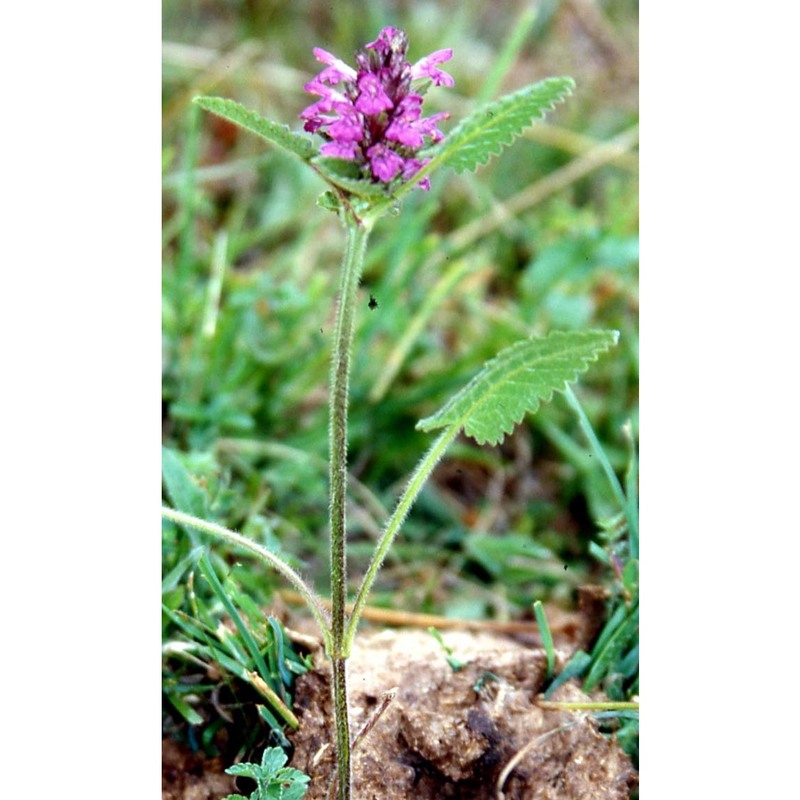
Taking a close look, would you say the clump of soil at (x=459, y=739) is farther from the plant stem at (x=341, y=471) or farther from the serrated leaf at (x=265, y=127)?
the serrated leaf at (x=265, y=127)

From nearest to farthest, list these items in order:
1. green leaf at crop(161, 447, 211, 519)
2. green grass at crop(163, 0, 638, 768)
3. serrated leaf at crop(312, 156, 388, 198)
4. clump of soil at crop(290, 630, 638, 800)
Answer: serrated leaf at crop(312, 156, 388, 198) < clump of soil at crop(290, 630, 638, 800) < green leaf at crop(161, 447, 211, 519) < green grass at crop(163, 0, 638, 768)

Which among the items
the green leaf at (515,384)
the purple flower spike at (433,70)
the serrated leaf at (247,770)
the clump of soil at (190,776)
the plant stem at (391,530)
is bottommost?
the clump of soil at (190,776)

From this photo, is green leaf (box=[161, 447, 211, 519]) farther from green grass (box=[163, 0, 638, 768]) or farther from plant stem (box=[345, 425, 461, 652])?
plant stem (box=[345, 425, 461, 652])

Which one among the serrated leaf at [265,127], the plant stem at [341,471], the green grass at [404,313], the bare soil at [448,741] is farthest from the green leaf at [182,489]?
the serrated leaf at [265,127]

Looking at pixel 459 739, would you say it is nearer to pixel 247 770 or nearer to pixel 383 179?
pixel 247 770

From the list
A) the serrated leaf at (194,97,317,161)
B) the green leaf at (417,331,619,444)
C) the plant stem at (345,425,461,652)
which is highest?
the serrated leaf at (194,97,317,161)

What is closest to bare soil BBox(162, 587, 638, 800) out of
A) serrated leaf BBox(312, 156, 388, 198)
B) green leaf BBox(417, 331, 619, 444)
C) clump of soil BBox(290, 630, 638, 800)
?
clump of soil BBox(290, 630, 638, 800)

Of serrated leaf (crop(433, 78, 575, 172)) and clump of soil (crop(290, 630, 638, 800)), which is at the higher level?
serrated leaf (crop(433, 78, 575, 172))

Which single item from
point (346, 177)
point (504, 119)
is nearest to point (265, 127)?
point (346, 177)
